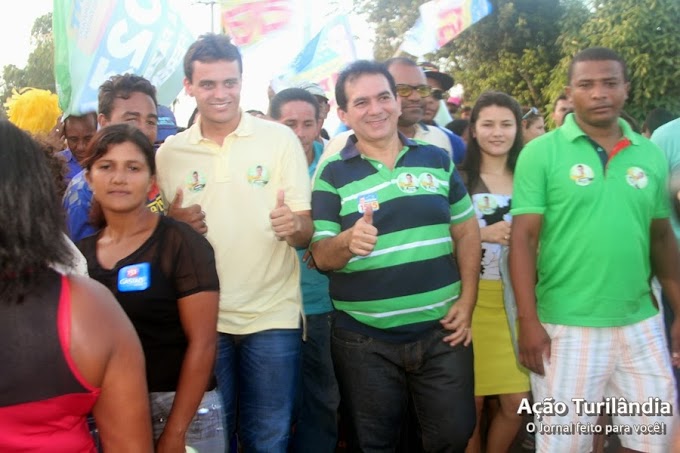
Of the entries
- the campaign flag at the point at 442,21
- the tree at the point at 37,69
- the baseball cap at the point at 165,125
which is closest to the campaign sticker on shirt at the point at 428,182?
the baseball cap at the point at 165,125

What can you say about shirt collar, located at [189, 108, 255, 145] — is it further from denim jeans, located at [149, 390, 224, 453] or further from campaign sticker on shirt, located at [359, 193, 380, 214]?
denim jeans, located at [149, 390, 224, 453]

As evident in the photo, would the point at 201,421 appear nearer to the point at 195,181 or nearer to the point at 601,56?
the point at 195,181

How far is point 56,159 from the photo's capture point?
2857mm

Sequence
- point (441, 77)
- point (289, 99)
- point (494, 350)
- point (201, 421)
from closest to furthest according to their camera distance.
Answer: point (201, 421) → point (494, 350) → point (289, 99) → point (441, 77)

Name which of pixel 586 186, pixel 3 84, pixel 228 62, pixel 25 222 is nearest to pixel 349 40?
pixel 228 62

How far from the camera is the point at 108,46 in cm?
474

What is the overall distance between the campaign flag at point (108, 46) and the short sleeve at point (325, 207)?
2.05 m

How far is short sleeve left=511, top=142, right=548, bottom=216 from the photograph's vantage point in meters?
3.28

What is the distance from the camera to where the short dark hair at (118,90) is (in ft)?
11.7

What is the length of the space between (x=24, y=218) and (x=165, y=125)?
131 inches

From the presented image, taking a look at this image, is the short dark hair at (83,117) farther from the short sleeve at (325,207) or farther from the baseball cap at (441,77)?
the baseball cap at (441,77)

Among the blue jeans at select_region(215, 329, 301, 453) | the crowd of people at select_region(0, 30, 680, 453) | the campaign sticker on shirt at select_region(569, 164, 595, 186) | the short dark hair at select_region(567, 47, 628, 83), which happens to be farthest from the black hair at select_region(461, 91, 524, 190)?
the blue jeans at select_region(215, 329, 301, 453)

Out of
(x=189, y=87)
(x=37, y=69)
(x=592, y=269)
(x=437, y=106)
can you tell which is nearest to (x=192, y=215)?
(x=189, y=87)

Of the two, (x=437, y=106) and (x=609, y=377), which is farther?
(x=437, y=106)
